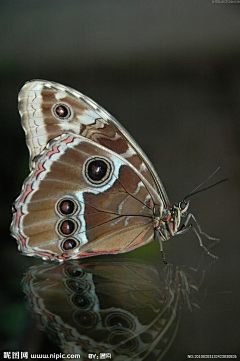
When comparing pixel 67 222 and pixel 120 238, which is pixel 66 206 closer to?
pixel 67 222

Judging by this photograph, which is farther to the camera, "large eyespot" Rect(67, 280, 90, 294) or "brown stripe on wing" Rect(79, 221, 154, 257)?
"brown stripe on wing" Rect(79, 221, 154, 257)

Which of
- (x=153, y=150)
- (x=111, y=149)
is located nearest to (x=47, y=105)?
(x=111, y=149)

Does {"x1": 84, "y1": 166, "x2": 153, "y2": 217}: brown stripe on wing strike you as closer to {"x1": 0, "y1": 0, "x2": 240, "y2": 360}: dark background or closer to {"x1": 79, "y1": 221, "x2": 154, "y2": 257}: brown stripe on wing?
{"x1": 79, "y1": 221, "x2": 154, "y2": 257}: brown stripe on wing

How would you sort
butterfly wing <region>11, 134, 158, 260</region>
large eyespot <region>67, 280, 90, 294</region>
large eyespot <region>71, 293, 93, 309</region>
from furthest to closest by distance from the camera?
butterfly wing <region>11, 134, 158, 260</region> → large eyespot <region>67, 280, 90, 294</region> → large eyespot <region>71, 293, 93, 309</region>

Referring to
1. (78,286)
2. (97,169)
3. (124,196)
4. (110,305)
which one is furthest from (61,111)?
(110,305)

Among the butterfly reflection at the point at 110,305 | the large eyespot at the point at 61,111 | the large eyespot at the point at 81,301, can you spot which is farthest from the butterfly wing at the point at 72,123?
the large eyespot at the point at 81,301

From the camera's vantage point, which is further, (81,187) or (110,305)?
(81,187)

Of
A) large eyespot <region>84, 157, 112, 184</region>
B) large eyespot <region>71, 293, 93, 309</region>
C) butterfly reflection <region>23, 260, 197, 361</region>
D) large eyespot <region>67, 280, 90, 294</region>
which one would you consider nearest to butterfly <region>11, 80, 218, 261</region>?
large eyespot <region>84, 157, 112, 184</region>
